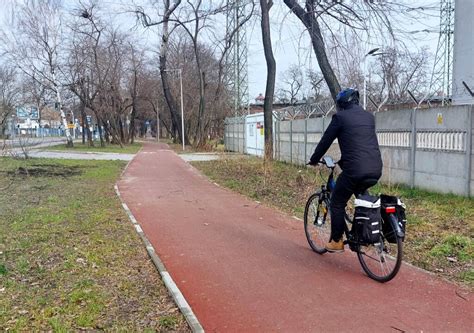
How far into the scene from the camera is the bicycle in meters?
4.66

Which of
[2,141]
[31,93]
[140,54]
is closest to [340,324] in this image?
[2,141]

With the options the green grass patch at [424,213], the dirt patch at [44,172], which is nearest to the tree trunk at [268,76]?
the green grass patch at [424,213]

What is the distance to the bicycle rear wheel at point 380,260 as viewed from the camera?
4.70 m

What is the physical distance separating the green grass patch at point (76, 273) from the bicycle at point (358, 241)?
84.3 inches

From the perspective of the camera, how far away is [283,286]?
4754mm

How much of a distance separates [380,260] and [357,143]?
130 cm

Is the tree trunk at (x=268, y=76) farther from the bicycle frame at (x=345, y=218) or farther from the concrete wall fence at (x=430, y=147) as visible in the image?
the bicycle frame at (x=345, y=218)

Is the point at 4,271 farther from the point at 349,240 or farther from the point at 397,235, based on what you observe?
the point at 397,235

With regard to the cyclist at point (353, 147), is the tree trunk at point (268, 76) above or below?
above

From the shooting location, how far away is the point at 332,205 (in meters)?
5.22

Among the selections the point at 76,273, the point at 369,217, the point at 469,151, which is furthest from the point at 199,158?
the point at 369,217

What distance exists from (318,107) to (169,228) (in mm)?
10636

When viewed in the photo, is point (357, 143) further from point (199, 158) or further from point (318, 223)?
point (199, 158)

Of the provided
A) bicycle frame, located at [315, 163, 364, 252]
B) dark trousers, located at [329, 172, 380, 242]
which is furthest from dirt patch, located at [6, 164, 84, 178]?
dark trousers, located at [329, 172, 380, 242]
